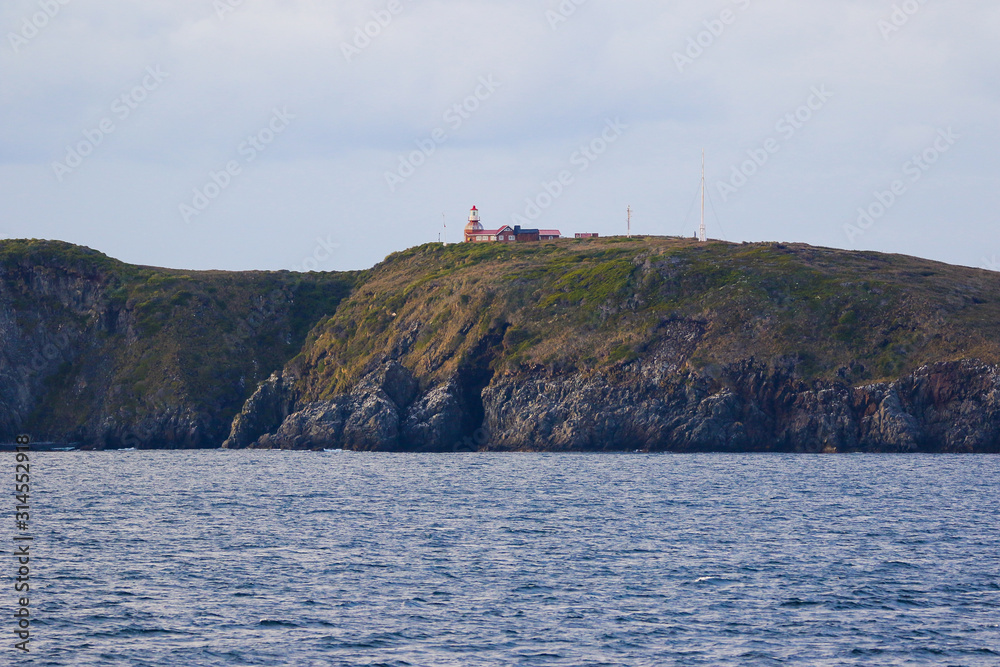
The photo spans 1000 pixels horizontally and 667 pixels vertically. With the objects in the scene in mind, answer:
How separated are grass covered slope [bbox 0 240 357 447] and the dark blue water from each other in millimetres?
68259

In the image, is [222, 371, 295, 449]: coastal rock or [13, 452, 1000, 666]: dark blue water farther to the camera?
[222, 371, 295, 449]: coastal rock

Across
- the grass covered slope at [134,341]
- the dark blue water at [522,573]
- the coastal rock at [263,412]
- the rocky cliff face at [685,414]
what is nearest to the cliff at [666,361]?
the rocky cliff face at [685,414]

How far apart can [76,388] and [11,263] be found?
2851 cm

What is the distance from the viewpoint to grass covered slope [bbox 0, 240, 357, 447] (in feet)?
500

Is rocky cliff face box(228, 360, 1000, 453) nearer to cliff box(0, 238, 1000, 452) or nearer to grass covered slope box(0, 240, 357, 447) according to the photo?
cliff box(0, 238, 1000, 452)

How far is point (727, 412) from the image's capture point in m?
121

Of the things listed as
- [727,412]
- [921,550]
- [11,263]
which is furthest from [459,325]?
[921,550]

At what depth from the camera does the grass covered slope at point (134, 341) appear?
152 meters

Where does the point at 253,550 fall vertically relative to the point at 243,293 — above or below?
below

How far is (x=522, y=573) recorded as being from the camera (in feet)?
145

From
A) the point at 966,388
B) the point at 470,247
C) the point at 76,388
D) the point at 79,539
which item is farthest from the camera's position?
the point at 470,247

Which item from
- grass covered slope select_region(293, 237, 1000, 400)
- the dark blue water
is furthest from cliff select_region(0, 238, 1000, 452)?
the dark blue water

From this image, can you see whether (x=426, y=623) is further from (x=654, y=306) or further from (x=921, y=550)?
(x=654, y=306)

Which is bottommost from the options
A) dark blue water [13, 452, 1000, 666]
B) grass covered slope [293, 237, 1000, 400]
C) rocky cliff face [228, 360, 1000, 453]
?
dark blue water [13, 452, 1000, 666]
